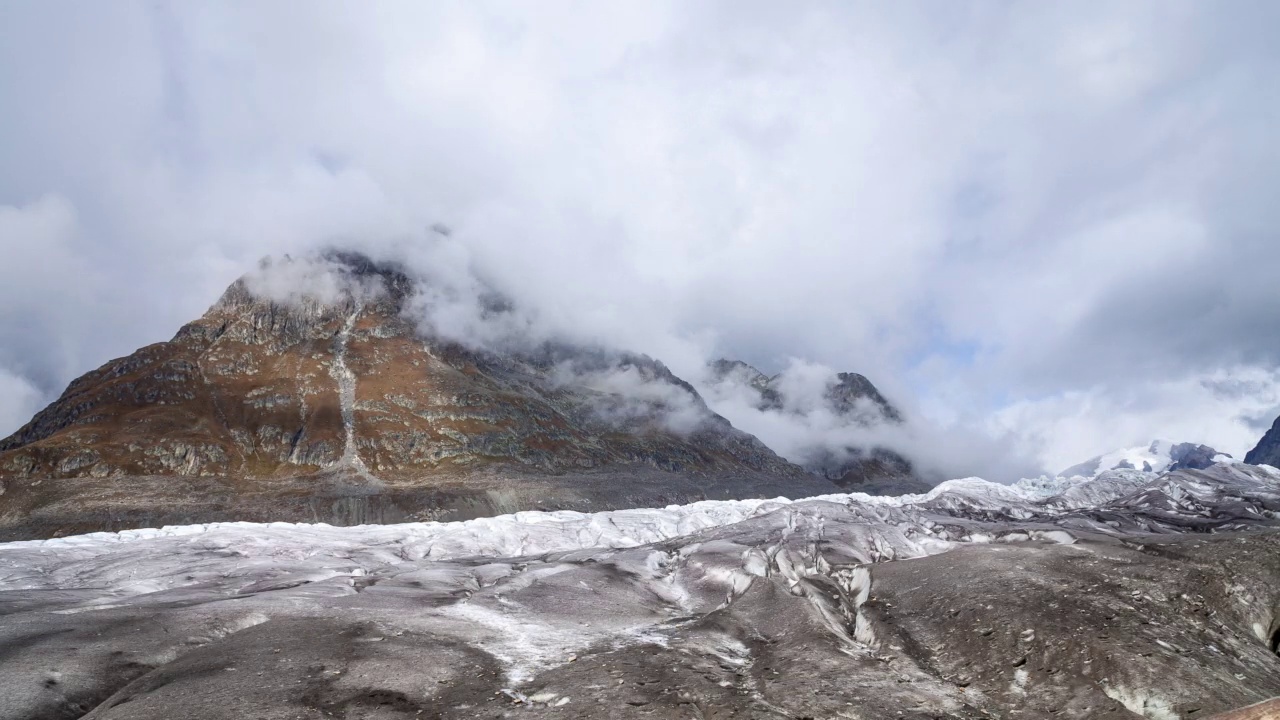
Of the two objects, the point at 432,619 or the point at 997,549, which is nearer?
the point at 432,619

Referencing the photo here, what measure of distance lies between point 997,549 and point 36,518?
202 meters

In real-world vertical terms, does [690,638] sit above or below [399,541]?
below

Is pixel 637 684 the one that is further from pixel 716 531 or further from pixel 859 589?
pixel 716 531

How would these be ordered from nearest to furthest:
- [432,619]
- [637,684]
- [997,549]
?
[637,684]
[432,619]
[997,549]

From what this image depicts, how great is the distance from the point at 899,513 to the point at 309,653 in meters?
63.1

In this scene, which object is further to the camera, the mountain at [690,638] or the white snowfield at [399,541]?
the white snowfield at [399,541]

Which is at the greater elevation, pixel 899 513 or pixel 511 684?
pixel 899 513

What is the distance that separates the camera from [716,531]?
58.0 metres

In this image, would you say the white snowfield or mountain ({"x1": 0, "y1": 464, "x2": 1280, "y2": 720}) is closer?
mountain ({"x1": 0, "y1": 464, "x2": 1280, "y2": 720})

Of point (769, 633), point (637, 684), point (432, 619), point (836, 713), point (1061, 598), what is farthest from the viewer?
point (432, 619)

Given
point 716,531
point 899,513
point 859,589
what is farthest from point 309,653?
point 899,513

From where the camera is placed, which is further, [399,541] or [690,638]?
[399,541]

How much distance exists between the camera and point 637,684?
18.8 metres

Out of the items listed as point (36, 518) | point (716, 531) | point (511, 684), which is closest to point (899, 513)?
point (716, 531)
